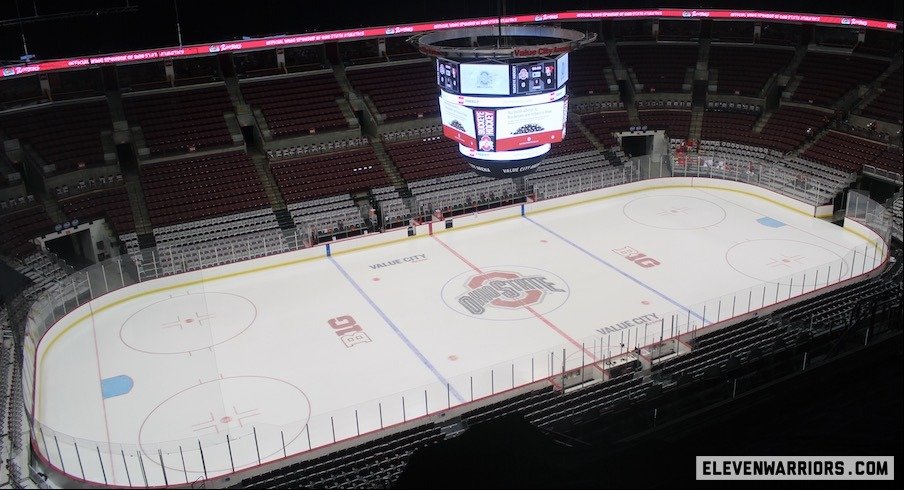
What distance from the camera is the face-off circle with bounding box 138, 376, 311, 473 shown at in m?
12.3

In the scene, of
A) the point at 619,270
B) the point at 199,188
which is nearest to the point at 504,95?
the point at 619,270

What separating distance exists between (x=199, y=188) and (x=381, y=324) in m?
9.67

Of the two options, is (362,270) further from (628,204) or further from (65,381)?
(628,204)

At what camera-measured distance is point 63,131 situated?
77.1ft

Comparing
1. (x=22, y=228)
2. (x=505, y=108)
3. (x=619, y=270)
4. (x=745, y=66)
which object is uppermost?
(x=505, y=108)

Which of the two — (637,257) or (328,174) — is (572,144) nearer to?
(637,257)

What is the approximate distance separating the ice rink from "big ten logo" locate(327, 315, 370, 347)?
0.16 feet

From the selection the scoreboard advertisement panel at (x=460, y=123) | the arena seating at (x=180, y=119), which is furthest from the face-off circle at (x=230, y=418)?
the arena seating at (x=180, y=119)

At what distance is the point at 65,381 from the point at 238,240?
20.9 ft

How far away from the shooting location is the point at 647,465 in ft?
17.0

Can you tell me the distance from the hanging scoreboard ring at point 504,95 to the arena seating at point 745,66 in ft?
46.6

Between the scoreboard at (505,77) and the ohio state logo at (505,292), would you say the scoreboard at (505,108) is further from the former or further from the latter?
the ohio state logo at (505,292)

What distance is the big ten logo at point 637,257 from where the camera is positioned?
19656mm

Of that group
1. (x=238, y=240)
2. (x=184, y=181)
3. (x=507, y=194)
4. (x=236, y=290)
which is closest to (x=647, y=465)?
(x=236, y=290)
